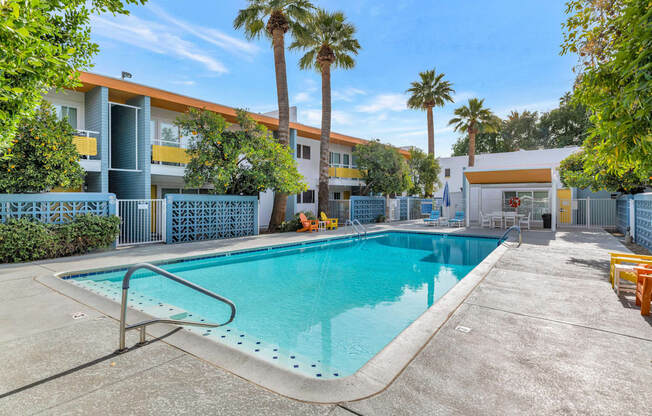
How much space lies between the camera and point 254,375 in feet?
10.1

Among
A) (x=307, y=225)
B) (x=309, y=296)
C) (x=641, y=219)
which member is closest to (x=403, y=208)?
(x=307, y=225)

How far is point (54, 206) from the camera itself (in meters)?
9.79

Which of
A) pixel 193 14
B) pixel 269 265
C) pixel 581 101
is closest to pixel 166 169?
pixel 193 14

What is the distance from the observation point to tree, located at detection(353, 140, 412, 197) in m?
22.2

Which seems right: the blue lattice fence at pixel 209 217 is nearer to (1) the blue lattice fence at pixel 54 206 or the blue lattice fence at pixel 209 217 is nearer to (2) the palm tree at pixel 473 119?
(1) the blue lattice fence at pixel 54 206

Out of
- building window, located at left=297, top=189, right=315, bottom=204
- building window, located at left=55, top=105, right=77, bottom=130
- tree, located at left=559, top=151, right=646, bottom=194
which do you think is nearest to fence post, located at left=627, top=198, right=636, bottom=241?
tree, located at left=559, top=151, right=646, bottom=194

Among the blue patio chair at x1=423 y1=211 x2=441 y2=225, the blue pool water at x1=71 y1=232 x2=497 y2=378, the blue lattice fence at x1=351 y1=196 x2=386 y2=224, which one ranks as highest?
the blue lattice fence at x1=351 y1=196 x2=386 y2=224

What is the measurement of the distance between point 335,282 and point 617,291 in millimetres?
5484

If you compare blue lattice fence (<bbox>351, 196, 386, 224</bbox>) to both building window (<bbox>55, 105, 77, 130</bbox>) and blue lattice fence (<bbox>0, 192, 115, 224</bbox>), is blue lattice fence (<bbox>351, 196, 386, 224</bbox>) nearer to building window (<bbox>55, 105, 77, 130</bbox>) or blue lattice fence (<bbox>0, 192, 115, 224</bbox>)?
blue lattice fence (<bbox>0, 192, 115, 224</bbox>)

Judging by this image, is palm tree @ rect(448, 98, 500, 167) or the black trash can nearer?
the black trash can

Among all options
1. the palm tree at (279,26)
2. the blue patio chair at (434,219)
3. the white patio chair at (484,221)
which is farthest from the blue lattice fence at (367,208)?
the white patio chair at (484,221)

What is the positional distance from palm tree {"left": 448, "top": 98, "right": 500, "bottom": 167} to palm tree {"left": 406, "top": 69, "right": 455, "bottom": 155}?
207 centimetres

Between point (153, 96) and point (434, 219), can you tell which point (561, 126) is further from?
point (153, 96)

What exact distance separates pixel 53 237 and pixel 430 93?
2693cm
